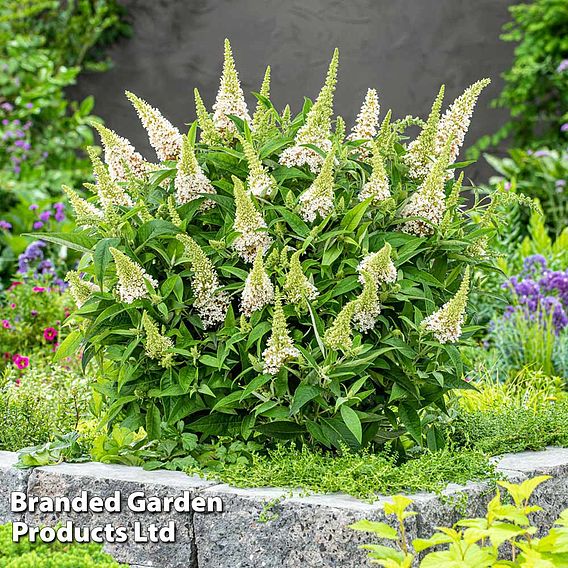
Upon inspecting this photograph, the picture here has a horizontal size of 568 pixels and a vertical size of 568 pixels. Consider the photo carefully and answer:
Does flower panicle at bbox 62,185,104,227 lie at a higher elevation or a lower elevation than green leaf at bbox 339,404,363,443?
higher

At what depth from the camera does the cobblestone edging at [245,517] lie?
2.29 m

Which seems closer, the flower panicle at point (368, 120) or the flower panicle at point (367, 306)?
the flower panicle at point (367, 306)

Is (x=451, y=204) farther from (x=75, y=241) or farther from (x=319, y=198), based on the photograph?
(x=75, y=241)

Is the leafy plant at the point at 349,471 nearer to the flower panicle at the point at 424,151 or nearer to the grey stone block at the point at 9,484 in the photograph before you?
the grey stone block at the point at 9,484

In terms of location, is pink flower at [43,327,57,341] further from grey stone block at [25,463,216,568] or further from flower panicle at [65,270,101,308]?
grey stone block at [25,463,216,568]

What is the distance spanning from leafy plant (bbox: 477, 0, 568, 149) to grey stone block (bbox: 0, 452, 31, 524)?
19.6 feet

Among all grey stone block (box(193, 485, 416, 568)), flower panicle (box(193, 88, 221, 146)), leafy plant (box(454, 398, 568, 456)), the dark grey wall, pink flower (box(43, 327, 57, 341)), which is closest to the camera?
grey stone block (box(193, 485, 416, 568))

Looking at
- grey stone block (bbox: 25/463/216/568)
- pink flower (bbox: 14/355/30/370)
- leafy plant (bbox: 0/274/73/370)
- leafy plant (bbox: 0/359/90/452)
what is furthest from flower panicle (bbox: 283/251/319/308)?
leafy plant (bbox: 0/274/73/370)

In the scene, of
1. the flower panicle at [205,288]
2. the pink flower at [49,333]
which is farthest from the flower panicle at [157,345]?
the pink flower at [49,333]

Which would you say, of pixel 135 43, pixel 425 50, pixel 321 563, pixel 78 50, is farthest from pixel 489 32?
pixel 321 563

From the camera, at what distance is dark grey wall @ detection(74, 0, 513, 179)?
7.78m

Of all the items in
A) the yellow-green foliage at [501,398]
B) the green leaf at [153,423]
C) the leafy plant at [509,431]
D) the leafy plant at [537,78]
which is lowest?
the leafy plant at [509,431]

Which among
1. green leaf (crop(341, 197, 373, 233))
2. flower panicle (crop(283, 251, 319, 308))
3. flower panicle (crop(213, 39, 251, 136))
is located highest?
flower panicle (crop(213, 39, 251, 136))

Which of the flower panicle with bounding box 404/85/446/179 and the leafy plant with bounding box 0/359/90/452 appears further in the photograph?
the leafy plant with bounding box 0/359/90/452
